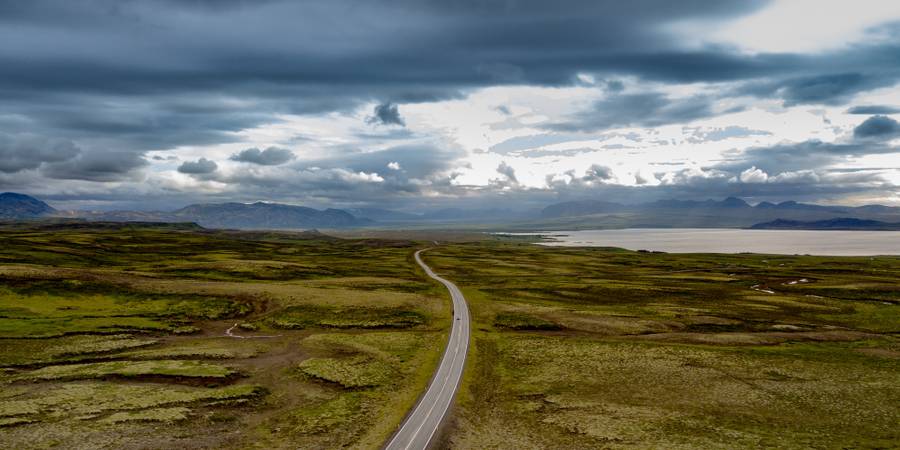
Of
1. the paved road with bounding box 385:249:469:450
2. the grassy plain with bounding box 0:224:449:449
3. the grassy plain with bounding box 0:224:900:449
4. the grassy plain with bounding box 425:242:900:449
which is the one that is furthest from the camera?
the grassy plain with bounding box 425:242:900:449

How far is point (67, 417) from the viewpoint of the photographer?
4119cm

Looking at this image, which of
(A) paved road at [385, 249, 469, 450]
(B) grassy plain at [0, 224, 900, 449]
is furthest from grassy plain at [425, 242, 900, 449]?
(A) paved road at [385, 249, 469, 450]

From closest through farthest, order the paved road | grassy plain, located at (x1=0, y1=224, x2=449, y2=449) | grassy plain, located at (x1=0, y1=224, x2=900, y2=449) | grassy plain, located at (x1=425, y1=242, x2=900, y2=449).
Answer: the paved road → grassy plain, located at (x1=0, y1=224, x2=449, y2=449) → grassy plain, located at (x1=0, y1=224, x2=900, y2=449) → grassy plain, located at (x1=425, y1=242, x2=900, y2=449)

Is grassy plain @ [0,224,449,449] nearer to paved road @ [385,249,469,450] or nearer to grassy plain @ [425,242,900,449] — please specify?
paved road @ [385,249,469,450]

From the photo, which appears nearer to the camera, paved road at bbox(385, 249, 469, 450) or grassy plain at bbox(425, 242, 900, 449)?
paved road at bbox(385, 249, 469, 450)

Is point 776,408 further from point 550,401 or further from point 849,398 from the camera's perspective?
point 550,401

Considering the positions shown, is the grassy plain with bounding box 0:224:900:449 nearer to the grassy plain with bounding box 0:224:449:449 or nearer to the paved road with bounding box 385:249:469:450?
the grassy plain with bounding box 0:224:449:449

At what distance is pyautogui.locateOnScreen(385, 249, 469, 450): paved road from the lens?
126 feet

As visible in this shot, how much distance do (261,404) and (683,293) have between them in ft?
369

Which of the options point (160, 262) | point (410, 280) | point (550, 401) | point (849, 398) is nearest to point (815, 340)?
point (849, 398)

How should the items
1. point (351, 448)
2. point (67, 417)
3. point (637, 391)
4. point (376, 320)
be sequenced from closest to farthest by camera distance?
point (351, 448), point (67, 417), point (637, 391), point (376, 320)

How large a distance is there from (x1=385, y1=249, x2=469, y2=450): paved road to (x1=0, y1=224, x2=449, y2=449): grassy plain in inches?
59.9

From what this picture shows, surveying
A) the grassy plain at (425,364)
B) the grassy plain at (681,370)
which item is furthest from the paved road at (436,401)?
the grassy plain at (681,370)

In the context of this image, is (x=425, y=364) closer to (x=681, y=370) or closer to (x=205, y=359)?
(x=205, y=359)
